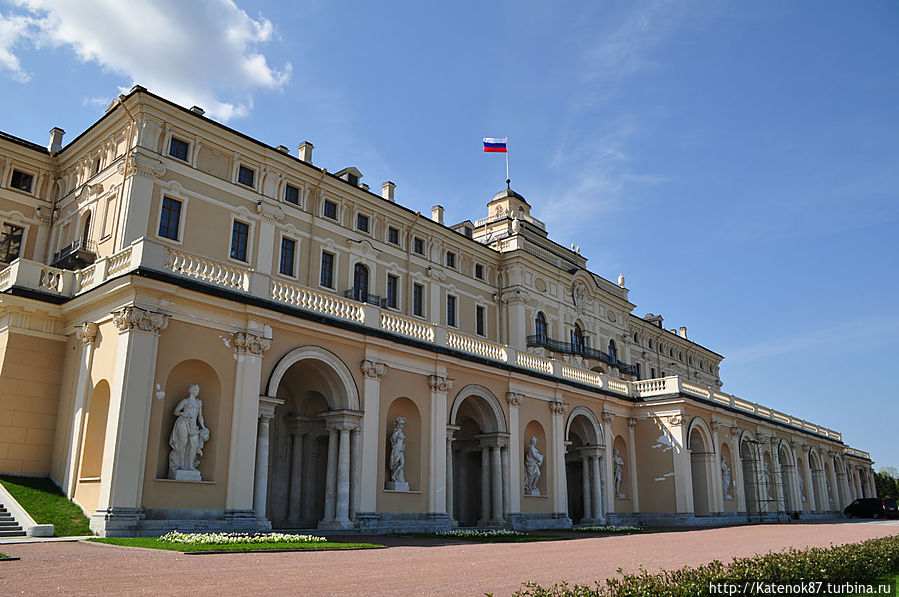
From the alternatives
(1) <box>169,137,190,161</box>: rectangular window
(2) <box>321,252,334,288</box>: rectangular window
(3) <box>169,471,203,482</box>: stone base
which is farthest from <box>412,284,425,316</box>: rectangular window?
(3) <box>169,471,203,482</box>: stone base

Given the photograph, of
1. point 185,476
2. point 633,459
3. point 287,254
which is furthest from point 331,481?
point 633,459

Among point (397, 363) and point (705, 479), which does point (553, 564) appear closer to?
point (397, 363)

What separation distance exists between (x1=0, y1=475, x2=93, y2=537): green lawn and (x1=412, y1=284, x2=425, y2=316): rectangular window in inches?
874

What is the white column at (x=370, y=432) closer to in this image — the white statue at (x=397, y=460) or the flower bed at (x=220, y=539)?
the white statue at (x=397, y=460)

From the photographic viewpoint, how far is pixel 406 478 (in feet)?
89.7

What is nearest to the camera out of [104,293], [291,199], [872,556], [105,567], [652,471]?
[105,567]

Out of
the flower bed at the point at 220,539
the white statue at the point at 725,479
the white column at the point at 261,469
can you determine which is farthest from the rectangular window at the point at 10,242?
the white statue at the point at 725,479

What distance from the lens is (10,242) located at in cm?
3139

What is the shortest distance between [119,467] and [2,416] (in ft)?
19.8

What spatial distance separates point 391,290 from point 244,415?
732 inches

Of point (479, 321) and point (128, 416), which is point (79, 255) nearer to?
point (128, 416)

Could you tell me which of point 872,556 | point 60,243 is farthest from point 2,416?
point 872,556

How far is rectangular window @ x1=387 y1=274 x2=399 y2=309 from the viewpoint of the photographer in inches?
1554

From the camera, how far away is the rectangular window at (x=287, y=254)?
34.3 m
